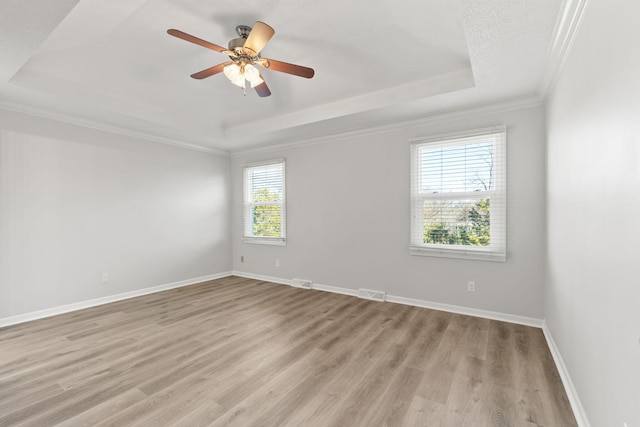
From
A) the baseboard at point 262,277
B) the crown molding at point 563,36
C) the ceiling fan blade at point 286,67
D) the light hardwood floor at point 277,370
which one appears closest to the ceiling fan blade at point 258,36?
the ceiling fan blade at point 286,67

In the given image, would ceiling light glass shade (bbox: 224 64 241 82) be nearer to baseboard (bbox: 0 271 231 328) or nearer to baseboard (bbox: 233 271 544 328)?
baseboard (bbox: 233 271 544 328)

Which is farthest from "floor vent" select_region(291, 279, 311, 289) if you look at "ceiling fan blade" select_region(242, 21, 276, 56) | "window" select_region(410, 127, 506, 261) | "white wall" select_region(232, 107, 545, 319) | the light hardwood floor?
"ceiling fan blade" select_region(242, 21, 276, 56)

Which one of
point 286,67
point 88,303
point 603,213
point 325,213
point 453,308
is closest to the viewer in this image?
point 603,213

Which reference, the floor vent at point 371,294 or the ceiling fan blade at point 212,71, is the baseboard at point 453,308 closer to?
the floor vent at point 371,294

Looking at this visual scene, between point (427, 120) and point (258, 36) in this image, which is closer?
point (258, 36)

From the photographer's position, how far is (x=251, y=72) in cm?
239

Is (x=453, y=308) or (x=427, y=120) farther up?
(x=427, y=120)

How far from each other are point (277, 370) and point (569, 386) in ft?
6.57

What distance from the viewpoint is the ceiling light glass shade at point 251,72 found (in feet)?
7.76

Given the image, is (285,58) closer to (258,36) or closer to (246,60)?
(246,60)

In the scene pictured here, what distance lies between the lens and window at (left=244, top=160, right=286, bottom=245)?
512 centimetres

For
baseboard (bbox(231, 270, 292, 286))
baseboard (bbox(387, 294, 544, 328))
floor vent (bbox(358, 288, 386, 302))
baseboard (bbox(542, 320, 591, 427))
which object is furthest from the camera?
baseboard (bbox(231, 270, 292, 286))

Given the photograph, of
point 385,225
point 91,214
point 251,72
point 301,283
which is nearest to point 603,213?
point 251,72

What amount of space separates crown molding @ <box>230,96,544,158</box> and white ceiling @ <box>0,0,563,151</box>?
0.41 feet
